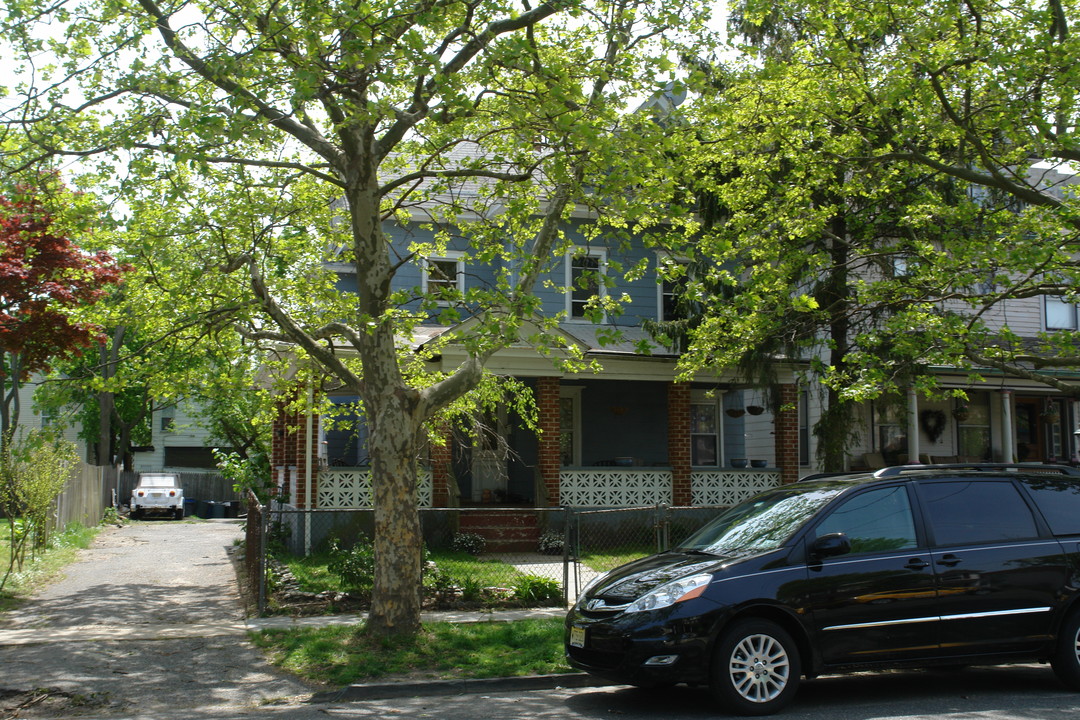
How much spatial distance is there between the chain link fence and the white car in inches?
690

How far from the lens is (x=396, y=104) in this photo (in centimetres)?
1099

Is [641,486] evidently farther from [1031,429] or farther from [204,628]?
[1031,429]

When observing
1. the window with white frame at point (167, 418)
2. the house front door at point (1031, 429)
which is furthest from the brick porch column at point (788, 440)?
the window with white frame at point (167, 418)

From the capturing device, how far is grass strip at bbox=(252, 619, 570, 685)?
8.09m

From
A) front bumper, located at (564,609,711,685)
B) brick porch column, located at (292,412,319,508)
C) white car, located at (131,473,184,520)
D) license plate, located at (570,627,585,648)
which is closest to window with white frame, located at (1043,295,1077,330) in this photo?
brick porch column, located at (292,412,319,508)

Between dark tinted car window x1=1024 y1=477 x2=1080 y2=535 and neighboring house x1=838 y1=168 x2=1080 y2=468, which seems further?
neighboring house x1=838 y1=168 x2=1080 y2=468

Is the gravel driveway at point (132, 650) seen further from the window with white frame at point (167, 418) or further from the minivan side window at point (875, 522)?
the window with white frame at point (167, 418)

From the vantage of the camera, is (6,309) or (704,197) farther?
(704,197)

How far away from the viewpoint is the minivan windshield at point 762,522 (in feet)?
23.6

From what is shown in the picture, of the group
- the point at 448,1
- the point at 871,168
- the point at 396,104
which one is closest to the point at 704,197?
the point at 871,168

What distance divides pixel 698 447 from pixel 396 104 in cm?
1258

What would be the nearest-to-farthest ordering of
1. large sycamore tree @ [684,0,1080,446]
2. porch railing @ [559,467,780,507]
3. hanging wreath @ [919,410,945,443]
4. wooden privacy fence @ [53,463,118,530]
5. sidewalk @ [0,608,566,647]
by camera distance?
sidewalk @ [0,608,566,647]
large sycamore tree @ [684,0,1080,446]
porch railing @ [559,467,780,507]
wooden privacy fence @ [53,463,118,530]
hanging wreath @ [919,410,945,443]

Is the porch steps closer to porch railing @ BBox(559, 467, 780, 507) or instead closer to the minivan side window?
porch railing @ BBox(559, 467, 780, 507)

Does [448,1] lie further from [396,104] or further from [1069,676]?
[1069,676]
